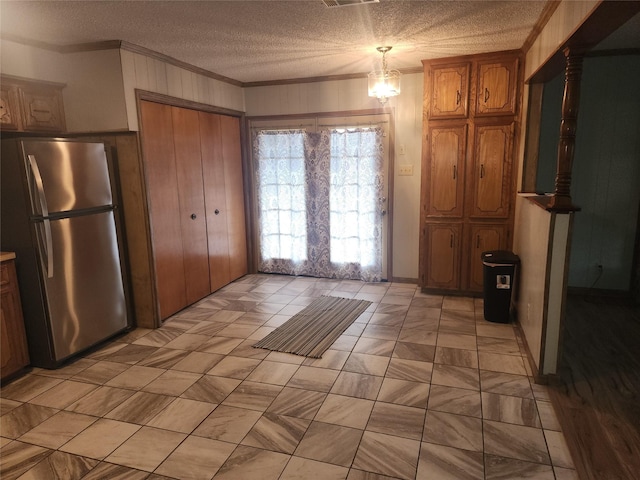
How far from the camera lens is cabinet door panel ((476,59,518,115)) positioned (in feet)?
13.3

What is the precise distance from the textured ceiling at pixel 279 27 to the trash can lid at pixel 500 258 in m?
1.91

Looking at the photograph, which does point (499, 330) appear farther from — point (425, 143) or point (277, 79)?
point (277, 79)

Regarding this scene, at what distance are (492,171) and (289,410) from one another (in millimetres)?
3114

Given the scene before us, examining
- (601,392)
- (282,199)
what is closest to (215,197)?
(282,199)

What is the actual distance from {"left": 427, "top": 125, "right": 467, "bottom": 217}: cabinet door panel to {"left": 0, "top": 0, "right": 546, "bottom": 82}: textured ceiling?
31.2 inches

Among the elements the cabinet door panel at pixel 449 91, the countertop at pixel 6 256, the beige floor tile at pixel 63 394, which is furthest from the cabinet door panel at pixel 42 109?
the cabinet door panel at pixel 449 91

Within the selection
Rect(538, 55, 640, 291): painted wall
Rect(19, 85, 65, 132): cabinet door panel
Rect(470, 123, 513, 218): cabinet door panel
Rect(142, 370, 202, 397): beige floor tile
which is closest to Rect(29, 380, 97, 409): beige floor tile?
Rect(142, 370, 202, 397): beige floor tile

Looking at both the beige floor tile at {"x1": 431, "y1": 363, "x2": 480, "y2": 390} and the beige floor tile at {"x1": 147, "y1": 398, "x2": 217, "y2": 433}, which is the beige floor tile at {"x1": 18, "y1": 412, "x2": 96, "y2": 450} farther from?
the beige floor tile at {"x1": 431, "y1": 363, "x2": 480, "y2": 390}

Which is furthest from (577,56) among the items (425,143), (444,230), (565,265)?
(444,230)

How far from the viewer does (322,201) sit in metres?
5.18

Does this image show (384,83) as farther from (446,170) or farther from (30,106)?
(30,106)

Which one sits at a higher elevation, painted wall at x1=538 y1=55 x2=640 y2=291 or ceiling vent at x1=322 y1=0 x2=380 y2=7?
ceiling vent at x1=322 y1=0 x2=380 y2=7

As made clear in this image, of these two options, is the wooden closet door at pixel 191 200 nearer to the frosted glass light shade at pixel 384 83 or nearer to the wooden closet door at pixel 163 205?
the wooden closet door at pixel 163 205

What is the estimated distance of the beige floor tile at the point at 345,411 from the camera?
8.02 ft
